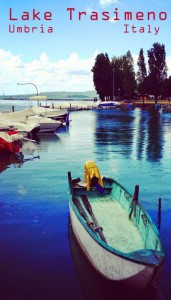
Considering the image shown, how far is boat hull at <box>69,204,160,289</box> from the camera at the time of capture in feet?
26.9

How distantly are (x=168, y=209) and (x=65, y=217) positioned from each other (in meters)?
4.41

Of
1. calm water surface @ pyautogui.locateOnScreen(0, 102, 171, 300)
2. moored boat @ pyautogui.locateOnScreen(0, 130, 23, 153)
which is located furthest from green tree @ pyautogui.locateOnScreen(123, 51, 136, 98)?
moored boat @ pyautogui.locateOnScreen(0, 130, 23, 153)

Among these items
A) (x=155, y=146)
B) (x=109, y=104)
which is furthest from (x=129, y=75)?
(x=155, y=146)

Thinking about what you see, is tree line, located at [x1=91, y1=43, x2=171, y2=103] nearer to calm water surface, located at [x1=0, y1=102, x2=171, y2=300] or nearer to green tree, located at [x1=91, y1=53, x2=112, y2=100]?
green tree, located at [x1=91, y1=53, x2=112, y2=100]

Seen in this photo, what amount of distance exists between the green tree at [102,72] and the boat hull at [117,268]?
370 ft

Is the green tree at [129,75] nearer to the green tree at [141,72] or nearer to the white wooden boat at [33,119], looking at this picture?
the green tree at [141,72]

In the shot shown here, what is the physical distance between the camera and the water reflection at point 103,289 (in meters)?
9.07

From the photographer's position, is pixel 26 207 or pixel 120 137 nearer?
pixel 26 207

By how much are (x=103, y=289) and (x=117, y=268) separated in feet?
3.73

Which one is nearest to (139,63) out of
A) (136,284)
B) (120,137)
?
(120,137)

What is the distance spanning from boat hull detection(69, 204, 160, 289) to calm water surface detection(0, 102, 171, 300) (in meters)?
0.51

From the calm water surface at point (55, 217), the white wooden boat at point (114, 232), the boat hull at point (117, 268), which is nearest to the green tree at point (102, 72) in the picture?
the calm water surface at point (55, 217)

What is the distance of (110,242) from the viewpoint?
34.9 ft

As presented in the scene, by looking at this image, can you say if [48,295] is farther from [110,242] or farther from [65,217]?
[65,217]
